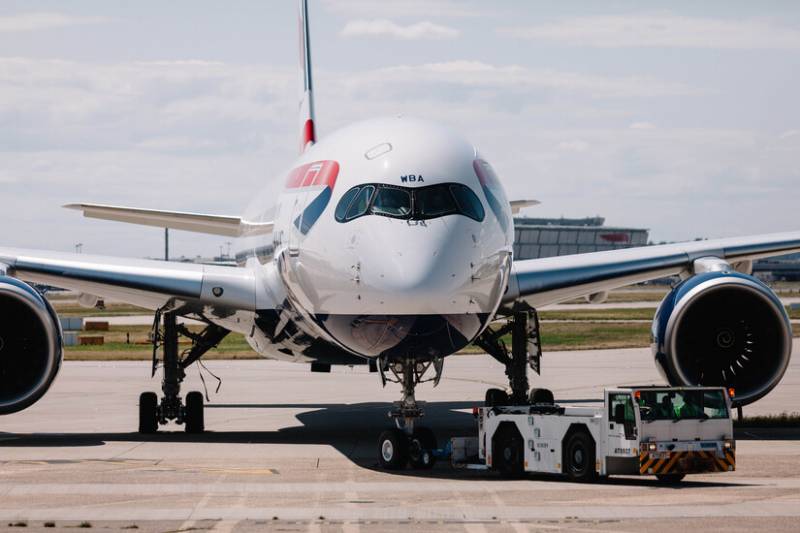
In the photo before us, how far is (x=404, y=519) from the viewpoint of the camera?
530 inches

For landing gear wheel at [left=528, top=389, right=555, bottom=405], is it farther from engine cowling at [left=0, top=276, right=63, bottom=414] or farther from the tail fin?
engine cowling at [left=0, top=276, right=63, bottom=414]

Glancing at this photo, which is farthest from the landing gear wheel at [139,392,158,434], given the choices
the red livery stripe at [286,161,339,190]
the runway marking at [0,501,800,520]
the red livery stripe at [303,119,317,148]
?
the runway marking at [0,501,800,520]

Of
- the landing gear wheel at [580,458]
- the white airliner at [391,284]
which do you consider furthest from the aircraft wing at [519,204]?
the landing gear wheel at [580,458]

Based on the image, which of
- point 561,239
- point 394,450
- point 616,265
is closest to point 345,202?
point 394,450

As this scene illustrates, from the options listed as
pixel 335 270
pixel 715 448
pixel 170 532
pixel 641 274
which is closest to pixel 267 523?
pixel 170 532

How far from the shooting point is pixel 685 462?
1670 cm

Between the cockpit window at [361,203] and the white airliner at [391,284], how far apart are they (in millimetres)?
21

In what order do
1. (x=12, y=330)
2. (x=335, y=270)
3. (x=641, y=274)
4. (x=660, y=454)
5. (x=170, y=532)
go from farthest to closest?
(x=641, y=274) → (x=12, y=330) → (x=335, y=270) → (x=660, y=454) → (x=170, y=532)

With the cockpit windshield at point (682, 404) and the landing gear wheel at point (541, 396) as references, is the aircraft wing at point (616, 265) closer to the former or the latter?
the landing gear wheel at point (541, 396)

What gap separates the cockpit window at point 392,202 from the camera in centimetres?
1730

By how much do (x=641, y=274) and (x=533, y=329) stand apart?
2.42 metres

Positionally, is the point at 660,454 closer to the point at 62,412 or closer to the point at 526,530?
the point at 526,530

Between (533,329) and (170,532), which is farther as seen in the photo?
(533,329)

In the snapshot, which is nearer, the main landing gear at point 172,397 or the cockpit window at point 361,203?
the cockpit window at point 361,203
